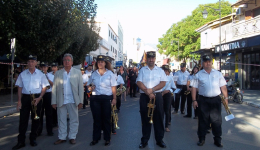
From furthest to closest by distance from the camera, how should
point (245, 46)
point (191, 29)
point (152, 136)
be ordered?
1. point (191, 29)
2. point (245, 46)
3. point (152, 136)

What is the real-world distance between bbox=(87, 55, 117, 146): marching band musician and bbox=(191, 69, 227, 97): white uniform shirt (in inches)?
80.3

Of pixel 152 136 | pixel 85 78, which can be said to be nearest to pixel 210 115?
pixel 152 136

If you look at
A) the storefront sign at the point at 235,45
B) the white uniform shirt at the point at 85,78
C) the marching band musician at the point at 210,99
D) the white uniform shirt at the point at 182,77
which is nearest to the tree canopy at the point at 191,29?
the storefront sign at the point at 235,45

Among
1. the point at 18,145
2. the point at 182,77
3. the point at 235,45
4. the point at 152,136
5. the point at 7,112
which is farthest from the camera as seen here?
the point at 235,45

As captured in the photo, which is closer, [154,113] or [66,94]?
[154,113]

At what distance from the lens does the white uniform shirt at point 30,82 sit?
5496mm

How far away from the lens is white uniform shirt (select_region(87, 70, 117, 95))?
5500 mm

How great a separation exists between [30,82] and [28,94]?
27cm

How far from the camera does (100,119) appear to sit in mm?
5590

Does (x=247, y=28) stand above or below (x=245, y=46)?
above

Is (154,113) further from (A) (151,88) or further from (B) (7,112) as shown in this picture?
(B) (7,112)

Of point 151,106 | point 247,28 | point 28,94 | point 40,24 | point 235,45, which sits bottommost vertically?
point 151,106

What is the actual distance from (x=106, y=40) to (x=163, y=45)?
1490 centimetres

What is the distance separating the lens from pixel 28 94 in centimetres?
547
